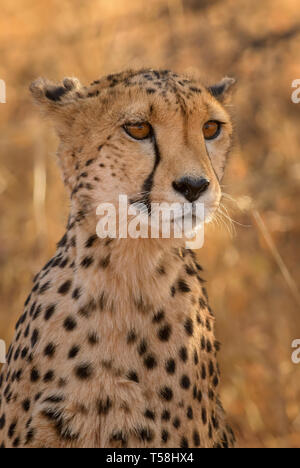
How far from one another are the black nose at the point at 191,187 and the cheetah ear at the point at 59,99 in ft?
1.33

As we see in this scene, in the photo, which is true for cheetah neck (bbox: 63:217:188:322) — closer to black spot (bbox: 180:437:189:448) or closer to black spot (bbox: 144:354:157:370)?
black spot (bbox: 144:354:157:370)

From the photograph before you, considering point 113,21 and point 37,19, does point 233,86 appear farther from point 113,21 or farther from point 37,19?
point 37,19

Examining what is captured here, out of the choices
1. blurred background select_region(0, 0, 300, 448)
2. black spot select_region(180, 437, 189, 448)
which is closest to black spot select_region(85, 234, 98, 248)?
black spot select_region(180, 437, 189, 448)

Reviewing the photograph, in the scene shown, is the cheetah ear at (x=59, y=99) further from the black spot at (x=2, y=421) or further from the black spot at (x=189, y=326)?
the black spot at (x=2, y=421)

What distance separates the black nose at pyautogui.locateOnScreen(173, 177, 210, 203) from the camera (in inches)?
61.7

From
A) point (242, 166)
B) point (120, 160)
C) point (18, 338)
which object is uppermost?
point (242, 166)

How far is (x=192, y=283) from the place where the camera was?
1.87 metres

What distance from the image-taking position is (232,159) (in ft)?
10.7

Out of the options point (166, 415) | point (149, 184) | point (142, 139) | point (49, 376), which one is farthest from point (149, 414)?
point (142, 139)

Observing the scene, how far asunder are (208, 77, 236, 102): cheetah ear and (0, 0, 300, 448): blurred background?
0.72 meters

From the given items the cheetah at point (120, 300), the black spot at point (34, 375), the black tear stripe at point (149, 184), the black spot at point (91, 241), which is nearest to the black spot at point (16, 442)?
the cheetah at point (120, 300)

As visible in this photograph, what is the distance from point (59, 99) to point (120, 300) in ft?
1.79
